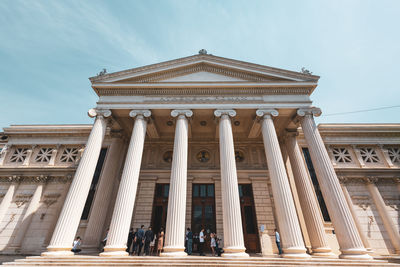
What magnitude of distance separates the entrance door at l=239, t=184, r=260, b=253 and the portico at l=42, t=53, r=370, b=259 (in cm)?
Answer: 18

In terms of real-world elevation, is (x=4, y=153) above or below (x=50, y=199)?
above

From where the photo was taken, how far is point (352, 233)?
9.02m

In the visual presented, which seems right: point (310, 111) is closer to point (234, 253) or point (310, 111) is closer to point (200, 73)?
point (200, 73)

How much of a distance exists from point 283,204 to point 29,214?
18.6 metres

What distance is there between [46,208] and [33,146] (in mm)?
6236

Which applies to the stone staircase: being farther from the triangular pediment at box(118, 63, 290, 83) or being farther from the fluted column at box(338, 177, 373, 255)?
the triangular pediment at box(118, 63, 290, 83)

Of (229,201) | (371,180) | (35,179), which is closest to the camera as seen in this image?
(229,201)

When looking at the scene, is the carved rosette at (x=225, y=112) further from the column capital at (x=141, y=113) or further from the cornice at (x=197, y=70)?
the column capital at (x=141, y=113)

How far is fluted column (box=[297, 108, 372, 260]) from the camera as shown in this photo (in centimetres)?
880

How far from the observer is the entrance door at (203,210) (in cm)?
1388

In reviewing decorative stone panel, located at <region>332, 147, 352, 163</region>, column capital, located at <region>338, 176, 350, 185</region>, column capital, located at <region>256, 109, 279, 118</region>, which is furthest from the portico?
decorative stone panel, located at <region>332, 147, 352, 163</region>

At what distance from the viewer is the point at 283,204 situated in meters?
9.64

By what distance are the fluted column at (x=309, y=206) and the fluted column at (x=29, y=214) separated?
20.2 m

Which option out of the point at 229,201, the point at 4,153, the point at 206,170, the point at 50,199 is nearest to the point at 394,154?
the point at 206,170
